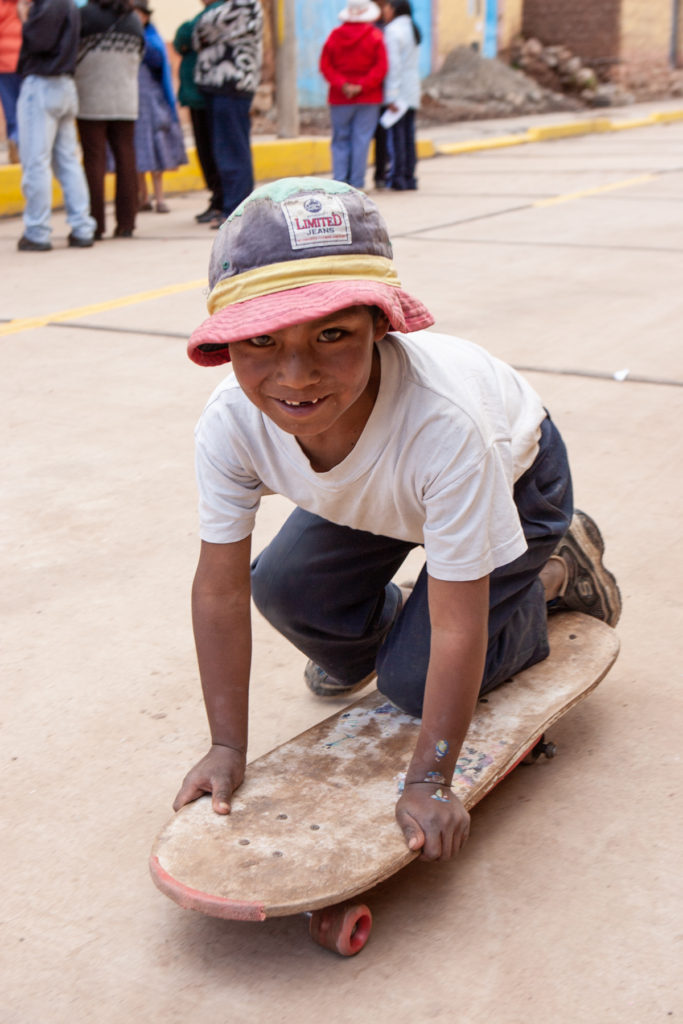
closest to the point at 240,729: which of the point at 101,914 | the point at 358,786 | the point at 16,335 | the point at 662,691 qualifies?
the point at 358,786

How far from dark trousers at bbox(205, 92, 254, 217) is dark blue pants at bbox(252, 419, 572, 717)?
599cm

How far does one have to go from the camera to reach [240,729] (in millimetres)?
1839

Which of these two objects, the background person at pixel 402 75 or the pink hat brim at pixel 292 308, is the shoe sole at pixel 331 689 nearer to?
the pink hat brim at pixel 292 308

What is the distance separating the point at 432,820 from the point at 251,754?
0.47m

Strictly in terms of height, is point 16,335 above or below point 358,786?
below

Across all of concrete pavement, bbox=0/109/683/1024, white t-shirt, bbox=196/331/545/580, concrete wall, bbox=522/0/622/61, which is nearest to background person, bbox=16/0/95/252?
concrete pavement, bbox=0/109/683/1024

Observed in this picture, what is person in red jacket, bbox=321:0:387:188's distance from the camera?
8797 millimetres

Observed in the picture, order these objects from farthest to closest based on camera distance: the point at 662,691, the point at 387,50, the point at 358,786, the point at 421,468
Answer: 1. the point at 387,50
2. the point at 662,691
3. the point at 358,786
4. the point at 421,468

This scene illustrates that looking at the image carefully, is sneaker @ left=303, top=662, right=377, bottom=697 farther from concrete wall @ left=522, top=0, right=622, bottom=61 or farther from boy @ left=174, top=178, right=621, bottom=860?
concrete wall @ left=522, top=0, right=622, bottom=61

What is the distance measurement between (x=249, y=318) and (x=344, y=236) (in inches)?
6.2

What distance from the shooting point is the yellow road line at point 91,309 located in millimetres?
5133

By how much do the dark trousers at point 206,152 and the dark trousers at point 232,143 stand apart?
28 centimetres

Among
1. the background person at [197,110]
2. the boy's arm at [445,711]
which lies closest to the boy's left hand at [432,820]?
the boy's arm at [445,711]

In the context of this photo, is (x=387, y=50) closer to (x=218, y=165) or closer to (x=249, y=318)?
(x=218, y=165)
